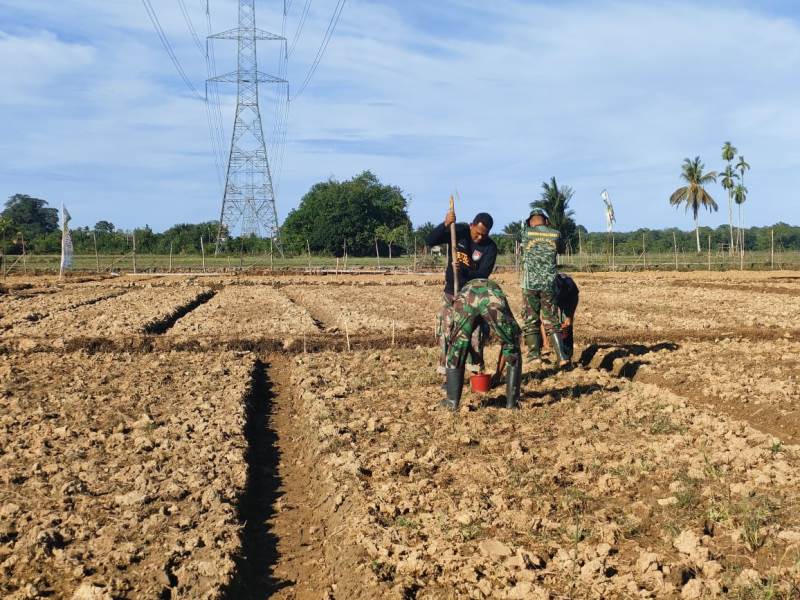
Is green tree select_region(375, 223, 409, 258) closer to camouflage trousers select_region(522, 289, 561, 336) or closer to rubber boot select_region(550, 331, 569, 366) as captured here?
camouflage trousers select_region(522, 289, 561, 336)

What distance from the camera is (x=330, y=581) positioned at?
457cm

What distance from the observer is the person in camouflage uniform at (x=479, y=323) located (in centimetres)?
743

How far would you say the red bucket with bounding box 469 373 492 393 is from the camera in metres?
8.20

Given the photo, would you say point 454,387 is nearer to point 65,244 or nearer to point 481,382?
point 481,382

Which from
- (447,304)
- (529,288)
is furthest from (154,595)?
(529,288)

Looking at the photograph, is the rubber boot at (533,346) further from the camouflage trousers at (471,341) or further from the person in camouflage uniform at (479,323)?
the person in camouflage uniform at (479,323)

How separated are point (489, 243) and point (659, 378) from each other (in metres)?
2.73

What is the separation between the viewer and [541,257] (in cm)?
985

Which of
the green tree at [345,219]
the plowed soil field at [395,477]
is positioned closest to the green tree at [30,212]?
the green tree at [345,219]

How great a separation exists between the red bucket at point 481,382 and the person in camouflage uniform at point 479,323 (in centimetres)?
46

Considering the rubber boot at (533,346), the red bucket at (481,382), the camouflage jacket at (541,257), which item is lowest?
the red bucket at (481,382)

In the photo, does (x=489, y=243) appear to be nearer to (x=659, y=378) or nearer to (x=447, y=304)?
(x=447, y=304)

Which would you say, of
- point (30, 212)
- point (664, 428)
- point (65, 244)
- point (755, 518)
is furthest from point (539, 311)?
point (30, 212)

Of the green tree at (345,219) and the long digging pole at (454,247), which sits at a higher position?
the green tree at (345,219)
